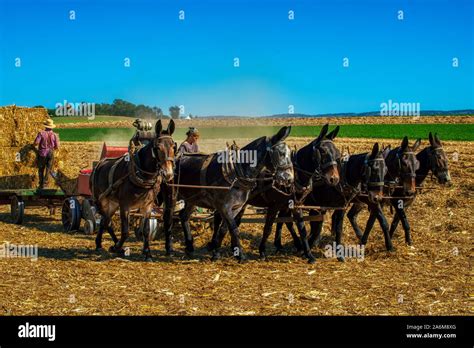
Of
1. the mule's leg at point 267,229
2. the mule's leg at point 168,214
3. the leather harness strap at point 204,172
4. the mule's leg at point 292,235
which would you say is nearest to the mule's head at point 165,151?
the leather harness strap at point 204,172

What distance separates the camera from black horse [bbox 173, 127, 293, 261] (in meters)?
11.4

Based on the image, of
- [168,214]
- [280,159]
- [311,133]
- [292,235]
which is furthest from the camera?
[311,133]

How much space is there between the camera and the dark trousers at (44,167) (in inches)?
674

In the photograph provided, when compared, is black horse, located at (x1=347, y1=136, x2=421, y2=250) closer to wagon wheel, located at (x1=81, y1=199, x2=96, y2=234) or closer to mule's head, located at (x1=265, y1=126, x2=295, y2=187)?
mule's head, located at (x1=265, y1=126, x2=295, y2=187)

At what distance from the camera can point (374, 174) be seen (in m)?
12.8

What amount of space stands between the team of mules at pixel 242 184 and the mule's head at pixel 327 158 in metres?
0.02

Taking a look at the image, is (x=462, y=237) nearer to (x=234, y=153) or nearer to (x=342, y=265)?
(x=342, y=265)

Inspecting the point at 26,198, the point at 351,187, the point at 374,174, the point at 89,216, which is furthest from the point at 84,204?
the point at 374,174

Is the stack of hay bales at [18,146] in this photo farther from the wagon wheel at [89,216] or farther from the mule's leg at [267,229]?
the mule's leg at [267,229]

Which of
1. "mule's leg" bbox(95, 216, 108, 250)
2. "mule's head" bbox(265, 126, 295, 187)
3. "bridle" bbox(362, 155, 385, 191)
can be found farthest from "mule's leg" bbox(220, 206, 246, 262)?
"bridle" bbox(362, 155, 385, 191)

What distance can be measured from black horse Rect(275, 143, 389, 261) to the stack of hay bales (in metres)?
8.95

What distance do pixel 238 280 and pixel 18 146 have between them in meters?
10.6

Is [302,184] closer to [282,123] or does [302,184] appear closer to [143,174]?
[143,174]
